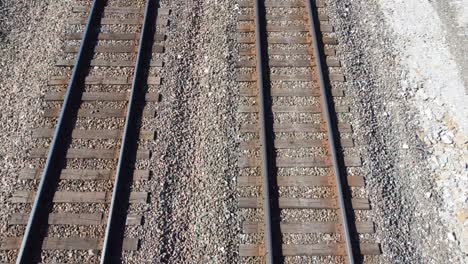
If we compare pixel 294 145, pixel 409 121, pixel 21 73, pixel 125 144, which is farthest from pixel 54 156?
pixel 409 121

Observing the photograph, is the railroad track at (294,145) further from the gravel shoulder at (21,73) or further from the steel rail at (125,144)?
the gravel shoulder at (21,73)

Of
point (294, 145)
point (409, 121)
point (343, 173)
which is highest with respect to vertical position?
point (409, 121)

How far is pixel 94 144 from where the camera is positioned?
258 inches

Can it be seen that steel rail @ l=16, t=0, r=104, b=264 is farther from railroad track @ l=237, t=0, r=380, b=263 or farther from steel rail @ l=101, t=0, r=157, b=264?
railroad track @ l=237, t=0, r=380, b=263

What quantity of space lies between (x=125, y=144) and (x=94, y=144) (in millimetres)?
495

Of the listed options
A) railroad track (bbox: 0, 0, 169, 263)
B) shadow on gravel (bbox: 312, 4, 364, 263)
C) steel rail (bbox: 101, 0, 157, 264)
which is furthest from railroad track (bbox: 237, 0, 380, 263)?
steel rail (bbox: 101, 0, 157, 264)

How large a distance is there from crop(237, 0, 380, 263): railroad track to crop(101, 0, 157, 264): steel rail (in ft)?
5.33

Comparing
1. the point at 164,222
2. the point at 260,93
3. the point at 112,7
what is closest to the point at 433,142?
the point at 260,93

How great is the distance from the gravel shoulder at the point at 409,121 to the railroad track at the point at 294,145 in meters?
0.29

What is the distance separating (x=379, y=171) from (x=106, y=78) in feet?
14.5

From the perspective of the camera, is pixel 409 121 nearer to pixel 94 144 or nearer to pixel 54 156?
pixel 94 144

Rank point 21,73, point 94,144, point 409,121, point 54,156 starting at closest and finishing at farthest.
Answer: point 54,156, point 94,144, point 409,121, point 21,73

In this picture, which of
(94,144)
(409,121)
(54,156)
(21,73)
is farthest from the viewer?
(21,73)

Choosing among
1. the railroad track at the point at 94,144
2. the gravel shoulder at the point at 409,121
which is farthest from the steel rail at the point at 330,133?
the railroad track at the point at 94,144
